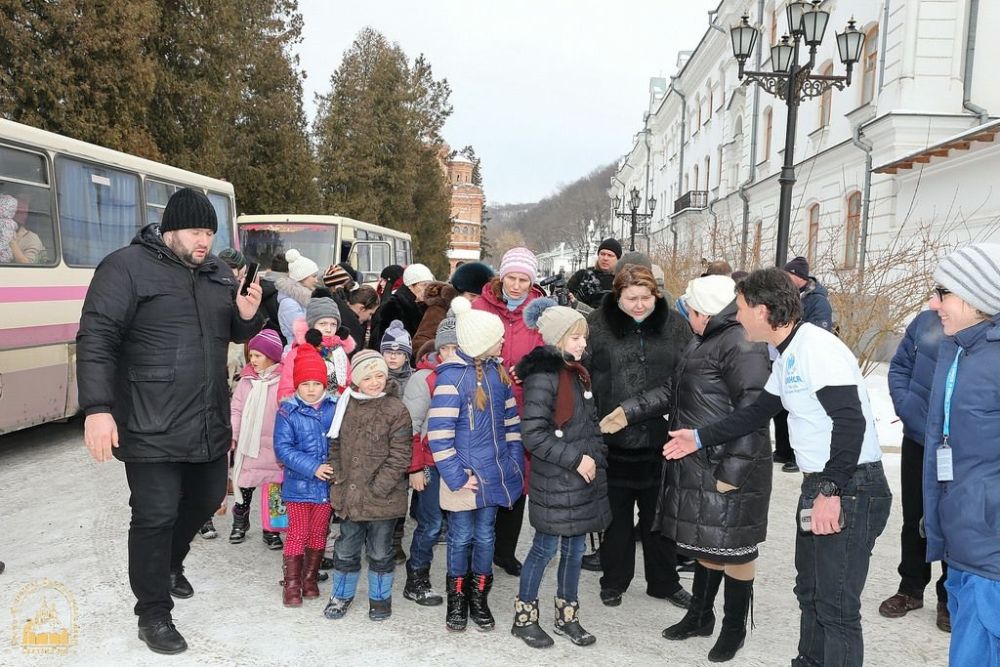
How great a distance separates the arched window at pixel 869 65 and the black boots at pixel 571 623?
1631cm

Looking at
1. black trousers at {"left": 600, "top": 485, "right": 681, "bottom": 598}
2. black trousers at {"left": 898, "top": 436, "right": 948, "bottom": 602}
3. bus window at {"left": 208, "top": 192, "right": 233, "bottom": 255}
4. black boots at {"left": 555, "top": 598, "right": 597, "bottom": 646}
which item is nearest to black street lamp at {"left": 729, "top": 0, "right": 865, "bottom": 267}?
black trousers at {"left": 898, "top": 436, "right": 948, "bottom": 602}

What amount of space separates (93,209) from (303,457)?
5483 mm

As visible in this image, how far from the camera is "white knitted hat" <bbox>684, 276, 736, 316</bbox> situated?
3449 millimetres

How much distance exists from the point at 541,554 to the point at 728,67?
30.9m

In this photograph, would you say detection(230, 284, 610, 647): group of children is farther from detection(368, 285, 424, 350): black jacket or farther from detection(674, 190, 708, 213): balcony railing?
detection(674, 190, 708, 213): balcony railing

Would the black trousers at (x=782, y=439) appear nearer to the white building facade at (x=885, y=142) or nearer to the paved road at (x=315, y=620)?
the paved road at (x=315, y=620)

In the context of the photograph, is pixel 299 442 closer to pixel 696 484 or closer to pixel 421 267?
pixel 696 484

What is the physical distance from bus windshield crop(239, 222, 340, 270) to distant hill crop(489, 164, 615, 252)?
2484 inches

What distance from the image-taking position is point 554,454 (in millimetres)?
3354

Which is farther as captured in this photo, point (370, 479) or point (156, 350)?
point (370, 479)

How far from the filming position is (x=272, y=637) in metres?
3.49

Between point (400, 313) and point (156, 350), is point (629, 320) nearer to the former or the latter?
point (156, 350)

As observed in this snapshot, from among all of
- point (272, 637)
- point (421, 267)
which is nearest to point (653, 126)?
point (421, 267)

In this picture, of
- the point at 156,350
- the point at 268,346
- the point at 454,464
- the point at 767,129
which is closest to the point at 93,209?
the point at 268,346
